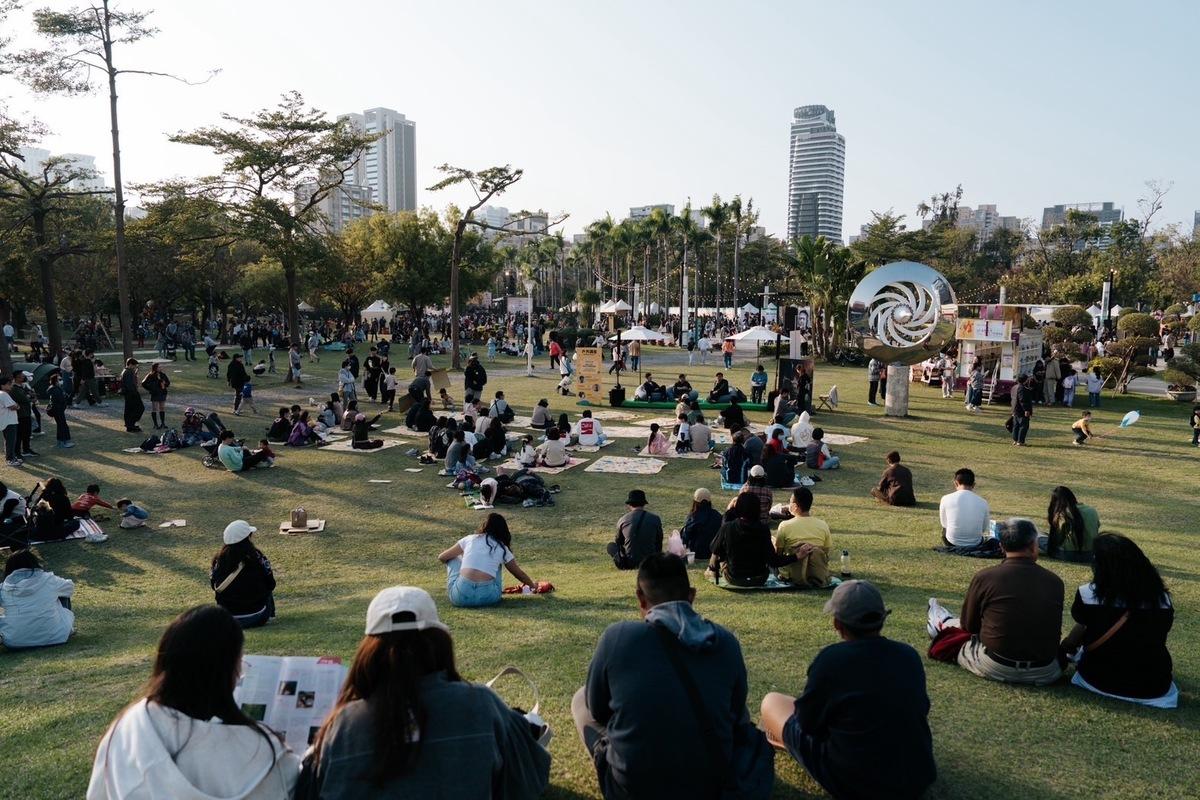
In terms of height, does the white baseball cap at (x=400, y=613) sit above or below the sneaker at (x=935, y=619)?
above

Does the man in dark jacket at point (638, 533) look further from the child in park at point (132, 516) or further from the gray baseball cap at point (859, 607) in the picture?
the child in park at point (132, 516)

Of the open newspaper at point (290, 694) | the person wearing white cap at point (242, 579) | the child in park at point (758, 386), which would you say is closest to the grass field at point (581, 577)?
the person wearing white cap at point (242, 579)

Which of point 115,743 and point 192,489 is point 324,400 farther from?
point 115,743

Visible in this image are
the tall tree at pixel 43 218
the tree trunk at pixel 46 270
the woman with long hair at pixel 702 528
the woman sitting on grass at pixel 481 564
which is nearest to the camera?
the woman sitting on grass at pixel 481 564

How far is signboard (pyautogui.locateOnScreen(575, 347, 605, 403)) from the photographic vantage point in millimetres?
25062

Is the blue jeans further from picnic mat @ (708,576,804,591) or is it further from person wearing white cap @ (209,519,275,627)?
picnic mat @ (708,576,804,591)

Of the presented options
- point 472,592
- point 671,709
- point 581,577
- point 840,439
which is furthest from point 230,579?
point 840,439

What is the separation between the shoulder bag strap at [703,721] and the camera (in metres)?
3.38

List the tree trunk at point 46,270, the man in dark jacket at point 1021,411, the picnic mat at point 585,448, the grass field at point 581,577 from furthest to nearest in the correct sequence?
the tree trunk at point 46,270
the man in dark jacket at point 1021,411
the picnic mat at point 585,448
the grass field at point 581,577

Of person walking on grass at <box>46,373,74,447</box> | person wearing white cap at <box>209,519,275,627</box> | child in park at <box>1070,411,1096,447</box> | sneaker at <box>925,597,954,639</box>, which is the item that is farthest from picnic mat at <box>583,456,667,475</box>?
person walking on grass at <box>46,373,74,447</box>

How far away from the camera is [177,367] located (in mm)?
33188

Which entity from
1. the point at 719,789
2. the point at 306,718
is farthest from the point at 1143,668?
the point at 306,718

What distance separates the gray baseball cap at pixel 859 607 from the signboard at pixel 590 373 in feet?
69.5

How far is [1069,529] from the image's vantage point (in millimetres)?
8852
